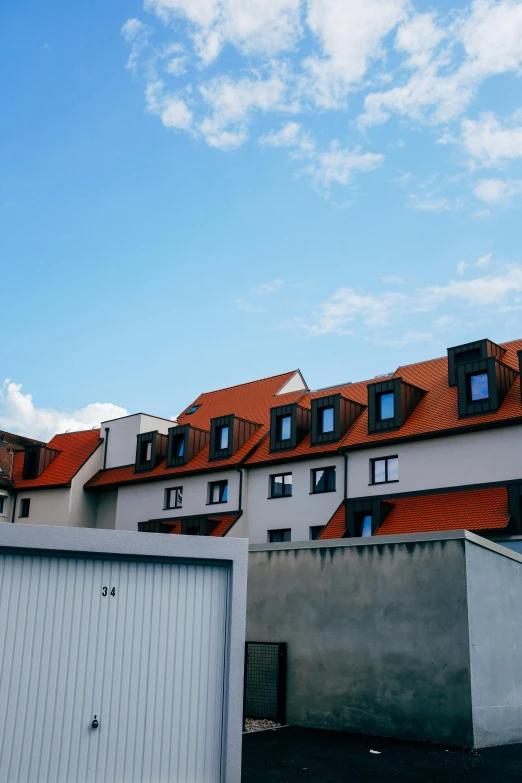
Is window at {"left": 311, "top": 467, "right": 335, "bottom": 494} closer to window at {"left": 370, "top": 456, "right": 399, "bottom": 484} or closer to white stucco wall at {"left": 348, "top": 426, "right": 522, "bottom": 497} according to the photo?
white stucco wall at {"left": 348, "top": 426, "right": 522, "bottom": 497}

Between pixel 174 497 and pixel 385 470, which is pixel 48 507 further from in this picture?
pixel 385 470

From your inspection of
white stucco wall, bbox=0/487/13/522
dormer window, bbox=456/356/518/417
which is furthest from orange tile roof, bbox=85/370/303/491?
dormer window, bbox=456/356/518/417

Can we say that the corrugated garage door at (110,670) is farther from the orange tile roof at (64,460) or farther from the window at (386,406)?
the orange tile roof at (64,460)

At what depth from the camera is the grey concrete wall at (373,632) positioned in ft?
50.5

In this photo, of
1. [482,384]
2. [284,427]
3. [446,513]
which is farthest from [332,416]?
[446,513]

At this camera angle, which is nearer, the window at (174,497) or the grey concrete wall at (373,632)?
the grey concrete wall at (373,632)

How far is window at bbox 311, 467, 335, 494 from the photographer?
106 feet

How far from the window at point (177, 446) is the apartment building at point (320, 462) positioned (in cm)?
8

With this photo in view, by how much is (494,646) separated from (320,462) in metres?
17.2

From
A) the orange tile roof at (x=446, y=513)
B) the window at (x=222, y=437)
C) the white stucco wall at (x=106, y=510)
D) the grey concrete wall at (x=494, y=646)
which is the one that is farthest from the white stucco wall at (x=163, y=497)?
the grey concrete wall at (x=494, y=646)

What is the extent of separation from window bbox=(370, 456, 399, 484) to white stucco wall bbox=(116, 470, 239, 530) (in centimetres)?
738

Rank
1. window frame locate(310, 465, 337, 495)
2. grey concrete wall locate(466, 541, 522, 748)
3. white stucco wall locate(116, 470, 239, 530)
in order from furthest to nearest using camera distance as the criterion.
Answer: white stucco wall locate(116, 470, 239, 530), window frame locate(310, 465, 337, 495), grey concrete wall locate(466, 541, 522, 748)

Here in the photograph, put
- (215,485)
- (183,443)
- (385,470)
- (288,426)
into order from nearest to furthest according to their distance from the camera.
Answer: (385,470)
(288,426)
(215,485)
(183,443)

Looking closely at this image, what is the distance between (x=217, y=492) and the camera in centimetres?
3653
